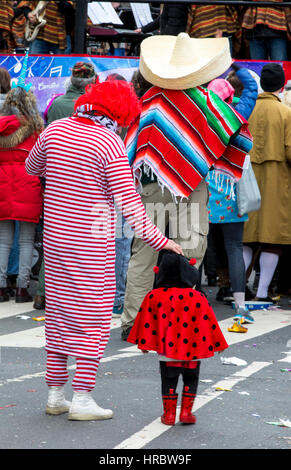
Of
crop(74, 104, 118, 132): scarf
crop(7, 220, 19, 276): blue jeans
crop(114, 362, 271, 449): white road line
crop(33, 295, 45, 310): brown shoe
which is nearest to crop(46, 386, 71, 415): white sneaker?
crop(114, 362, 271, 449): white road line

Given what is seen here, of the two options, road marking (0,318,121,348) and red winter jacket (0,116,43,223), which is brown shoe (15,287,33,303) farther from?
road marking (0,318,121,348)

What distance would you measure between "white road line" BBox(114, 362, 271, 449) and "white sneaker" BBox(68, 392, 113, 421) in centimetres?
29

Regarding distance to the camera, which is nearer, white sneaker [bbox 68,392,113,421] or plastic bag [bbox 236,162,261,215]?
white sneaker [bbox 68,392,113,421]

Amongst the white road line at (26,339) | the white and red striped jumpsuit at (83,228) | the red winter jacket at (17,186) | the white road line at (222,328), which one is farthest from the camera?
the red winter jacket at (17,186)

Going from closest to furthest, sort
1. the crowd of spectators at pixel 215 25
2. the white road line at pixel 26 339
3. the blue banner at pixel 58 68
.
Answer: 1. the white road line at pixel 26 339
2. the blue banner at pixel 58 68
3. the crowd of spectators at pixel 215 25

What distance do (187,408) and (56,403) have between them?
2.36 feet

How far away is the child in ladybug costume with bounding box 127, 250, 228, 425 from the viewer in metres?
4.88

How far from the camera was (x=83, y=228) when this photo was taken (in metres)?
5.00

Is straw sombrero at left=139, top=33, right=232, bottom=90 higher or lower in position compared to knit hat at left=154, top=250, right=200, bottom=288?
higher

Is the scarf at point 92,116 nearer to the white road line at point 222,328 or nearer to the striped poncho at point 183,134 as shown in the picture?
the striped poncho at point 183,134

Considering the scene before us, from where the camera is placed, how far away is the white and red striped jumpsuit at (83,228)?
4973 millimetres

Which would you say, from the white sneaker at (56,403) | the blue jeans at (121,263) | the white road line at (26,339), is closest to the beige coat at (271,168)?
the blue jeans at (121,263)

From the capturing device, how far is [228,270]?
9414 millimetres

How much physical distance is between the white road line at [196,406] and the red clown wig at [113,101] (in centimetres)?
161
